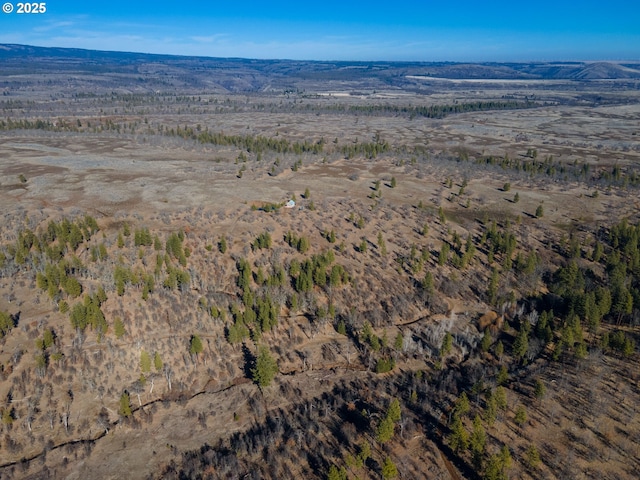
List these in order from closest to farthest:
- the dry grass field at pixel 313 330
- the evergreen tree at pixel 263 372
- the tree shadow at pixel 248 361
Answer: the dry grass field at pixel 313 330, the evergreen tree at pixel 263 372, the tree shadow at pixel 248 361

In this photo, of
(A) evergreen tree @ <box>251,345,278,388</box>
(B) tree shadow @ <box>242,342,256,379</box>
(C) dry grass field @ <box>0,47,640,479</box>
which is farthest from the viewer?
(B) tree shadow @ <box>242,342,256,379</box>

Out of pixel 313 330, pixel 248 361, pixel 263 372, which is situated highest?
pixel 263 372

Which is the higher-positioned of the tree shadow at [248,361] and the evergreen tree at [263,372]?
the evergreen tree at [263,372]

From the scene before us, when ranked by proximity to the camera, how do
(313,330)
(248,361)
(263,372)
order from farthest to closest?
(313,330)
(248,361)
(263,372)

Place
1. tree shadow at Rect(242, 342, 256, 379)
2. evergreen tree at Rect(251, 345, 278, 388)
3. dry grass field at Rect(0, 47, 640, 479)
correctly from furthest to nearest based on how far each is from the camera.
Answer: tree shadow at Rect(242, 342, 256, 379) → evergreen tree at Rect(251, 345, 278, 388) → dry grass field at Rect(0, 47, 640, 479)

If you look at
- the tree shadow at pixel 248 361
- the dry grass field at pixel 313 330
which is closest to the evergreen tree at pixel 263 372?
the dry grass field at pixel 313 330

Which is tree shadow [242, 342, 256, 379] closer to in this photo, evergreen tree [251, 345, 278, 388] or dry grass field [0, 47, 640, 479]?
dry grass field [0, 47, 640, 479]

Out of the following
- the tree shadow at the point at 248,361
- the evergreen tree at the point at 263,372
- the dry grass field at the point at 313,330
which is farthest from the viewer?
the tree shadow at the point at 248,361

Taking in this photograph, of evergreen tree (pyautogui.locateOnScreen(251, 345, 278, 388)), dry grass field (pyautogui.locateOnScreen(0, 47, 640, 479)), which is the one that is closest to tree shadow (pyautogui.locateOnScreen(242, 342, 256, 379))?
dry grass field (pyautogui.locateOnScreen(0, 47, 640, 479))

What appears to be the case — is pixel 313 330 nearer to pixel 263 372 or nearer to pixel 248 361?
pixel 248 361

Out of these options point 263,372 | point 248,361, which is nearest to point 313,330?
point 248,361

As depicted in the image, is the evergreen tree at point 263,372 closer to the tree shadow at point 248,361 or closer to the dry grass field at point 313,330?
the dry grass field at point 313,330

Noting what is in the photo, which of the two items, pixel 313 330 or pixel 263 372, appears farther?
pixel 313 330

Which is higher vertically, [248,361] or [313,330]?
[313,330]
